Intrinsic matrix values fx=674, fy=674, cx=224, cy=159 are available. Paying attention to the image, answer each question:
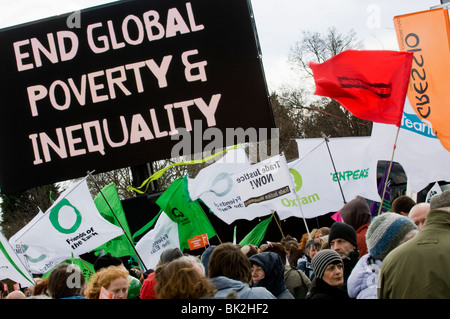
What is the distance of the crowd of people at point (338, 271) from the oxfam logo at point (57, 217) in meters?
2.32

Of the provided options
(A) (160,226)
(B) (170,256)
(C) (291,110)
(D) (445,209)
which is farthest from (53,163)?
(C) (291,110)

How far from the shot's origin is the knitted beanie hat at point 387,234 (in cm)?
341

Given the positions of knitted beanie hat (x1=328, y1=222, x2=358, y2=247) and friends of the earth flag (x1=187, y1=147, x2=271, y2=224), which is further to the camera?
friends of the earth flag (x1=187, y1=147, x2=271, y2=224)

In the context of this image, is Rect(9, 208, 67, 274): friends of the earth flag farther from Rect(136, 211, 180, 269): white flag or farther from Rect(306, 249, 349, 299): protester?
Rect(306, 249, 349, 299): protester

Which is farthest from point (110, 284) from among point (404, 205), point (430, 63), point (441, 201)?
point (430, 63)

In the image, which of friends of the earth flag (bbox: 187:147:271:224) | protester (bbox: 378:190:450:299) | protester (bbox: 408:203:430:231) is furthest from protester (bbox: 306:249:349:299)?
friends of the earth flag (bbox: 187:147:271:224)

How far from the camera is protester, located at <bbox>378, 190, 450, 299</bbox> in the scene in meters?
2.67

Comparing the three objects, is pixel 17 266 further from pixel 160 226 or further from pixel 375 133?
pixel 375 133

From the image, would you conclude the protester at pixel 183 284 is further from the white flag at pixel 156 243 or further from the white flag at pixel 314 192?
the white flag at pixel 314 192

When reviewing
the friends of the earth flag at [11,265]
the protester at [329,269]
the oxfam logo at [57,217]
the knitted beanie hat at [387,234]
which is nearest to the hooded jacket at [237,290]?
the knitted beanie hat at [387,234]

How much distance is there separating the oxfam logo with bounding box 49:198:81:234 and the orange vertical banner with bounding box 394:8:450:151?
3.98 meters

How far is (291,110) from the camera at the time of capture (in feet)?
111

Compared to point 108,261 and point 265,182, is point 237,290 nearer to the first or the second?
point 108,261

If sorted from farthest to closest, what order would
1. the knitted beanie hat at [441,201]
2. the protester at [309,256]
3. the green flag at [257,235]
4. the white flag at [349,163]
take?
the green flag at [257,235] < the white flag at [349,163] < the protester at [309,256] < the knitted beanie hat at [441,201]
